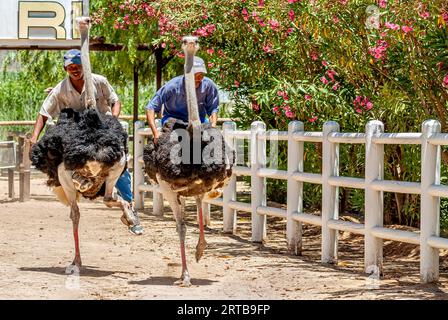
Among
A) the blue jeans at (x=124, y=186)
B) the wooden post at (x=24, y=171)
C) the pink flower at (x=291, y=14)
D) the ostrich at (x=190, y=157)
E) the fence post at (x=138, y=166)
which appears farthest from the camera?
the wooden post at (x=24, y=171)

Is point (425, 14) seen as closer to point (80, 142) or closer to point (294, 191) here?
point (294, 191)

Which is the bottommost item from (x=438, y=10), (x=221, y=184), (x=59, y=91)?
(x=221, y=184)

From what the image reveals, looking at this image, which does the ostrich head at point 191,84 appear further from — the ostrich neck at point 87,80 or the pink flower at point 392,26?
the pink flower at point 392,26

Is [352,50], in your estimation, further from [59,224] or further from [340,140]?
[59,224]

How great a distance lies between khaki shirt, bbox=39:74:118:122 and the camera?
361 inches

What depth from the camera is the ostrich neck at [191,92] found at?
825 centimetres

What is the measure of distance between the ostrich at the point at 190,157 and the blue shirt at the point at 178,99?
58cm

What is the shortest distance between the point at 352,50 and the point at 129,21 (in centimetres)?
602

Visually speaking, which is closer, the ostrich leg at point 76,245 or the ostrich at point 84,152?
the ostrich at point 84,152

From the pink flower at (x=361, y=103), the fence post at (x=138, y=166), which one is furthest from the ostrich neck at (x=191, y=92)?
the fence post at (x=138, y=166)

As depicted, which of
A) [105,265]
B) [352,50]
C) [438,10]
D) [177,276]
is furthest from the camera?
[352,50]

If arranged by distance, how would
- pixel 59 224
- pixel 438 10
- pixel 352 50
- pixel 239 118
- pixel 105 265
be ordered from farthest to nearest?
pixel 239 118 < pixel 59 224 < pixel 352 50 < pixel 105 265 < pixel 438 10

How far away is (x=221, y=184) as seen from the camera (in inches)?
332

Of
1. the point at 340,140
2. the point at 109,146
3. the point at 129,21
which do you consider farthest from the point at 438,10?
the point at 129,21
